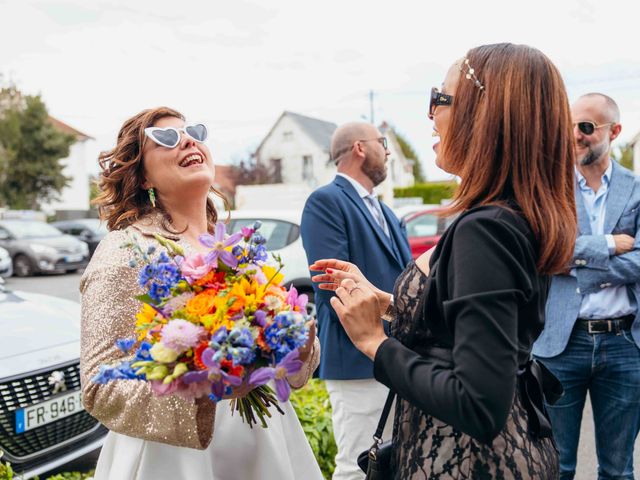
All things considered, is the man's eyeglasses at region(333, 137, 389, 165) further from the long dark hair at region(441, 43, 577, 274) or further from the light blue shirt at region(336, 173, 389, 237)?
the long dark hair at region(441, 43, 577, 274)

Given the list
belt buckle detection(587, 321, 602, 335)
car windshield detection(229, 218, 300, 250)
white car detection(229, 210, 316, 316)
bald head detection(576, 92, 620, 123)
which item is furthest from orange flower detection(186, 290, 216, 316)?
car windshield detection(229, 218, 300, 250)

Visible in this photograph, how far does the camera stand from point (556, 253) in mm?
1427

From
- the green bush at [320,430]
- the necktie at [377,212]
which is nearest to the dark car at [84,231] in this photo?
the green bush at [320,430]

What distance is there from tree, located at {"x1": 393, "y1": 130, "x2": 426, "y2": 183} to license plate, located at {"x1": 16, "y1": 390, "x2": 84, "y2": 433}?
76.6m

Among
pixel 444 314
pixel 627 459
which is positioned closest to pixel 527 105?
pixel 444 314

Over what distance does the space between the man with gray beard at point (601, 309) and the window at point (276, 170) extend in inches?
1675

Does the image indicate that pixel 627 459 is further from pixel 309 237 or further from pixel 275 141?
pixel 275 141

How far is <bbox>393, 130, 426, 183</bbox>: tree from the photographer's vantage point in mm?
78675

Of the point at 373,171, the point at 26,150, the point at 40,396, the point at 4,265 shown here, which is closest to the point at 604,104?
the point at 373,171

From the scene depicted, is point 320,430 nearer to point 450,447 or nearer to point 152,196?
point 152,196

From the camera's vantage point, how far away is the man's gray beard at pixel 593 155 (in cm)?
285

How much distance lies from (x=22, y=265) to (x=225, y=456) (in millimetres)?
16859

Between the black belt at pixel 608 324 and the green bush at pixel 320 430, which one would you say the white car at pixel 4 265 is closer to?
the green bush at pixel 320 430

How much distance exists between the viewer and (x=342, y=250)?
3193 mm
